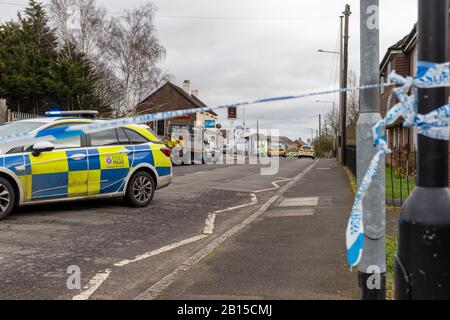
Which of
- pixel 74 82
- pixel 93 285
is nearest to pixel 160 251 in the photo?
pixel 93 285

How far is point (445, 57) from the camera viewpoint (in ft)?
6.17

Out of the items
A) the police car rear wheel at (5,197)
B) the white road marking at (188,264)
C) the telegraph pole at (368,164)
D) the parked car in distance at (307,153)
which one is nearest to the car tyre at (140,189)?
the white road marking at (188,264)

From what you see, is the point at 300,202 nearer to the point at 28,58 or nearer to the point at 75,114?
the point at 75,114

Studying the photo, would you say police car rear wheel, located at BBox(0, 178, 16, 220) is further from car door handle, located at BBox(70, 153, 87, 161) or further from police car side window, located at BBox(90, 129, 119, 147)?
police car side window, located at BBox(90, 129, 119, 147)

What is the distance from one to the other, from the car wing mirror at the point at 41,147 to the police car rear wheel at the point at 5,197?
631mm

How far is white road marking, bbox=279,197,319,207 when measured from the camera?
32.6ft

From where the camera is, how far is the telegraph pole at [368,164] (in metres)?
2.73

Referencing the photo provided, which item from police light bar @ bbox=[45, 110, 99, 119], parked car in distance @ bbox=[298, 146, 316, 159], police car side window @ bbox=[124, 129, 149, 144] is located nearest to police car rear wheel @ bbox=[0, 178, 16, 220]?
police light bar @ bbox=[45, 110, 99, 119]

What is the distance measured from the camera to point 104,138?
28.2 ft

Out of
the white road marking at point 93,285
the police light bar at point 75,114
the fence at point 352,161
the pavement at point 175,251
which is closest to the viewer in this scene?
the white road marking at point 93,285

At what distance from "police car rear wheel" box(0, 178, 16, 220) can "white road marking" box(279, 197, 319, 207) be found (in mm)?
5278

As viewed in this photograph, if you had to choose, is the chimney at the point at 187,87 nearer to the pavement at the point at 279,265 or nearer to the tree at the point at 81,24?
the tree at the point at 81,24

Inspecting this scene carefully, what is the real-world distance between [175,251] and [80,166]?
2.97 metres
